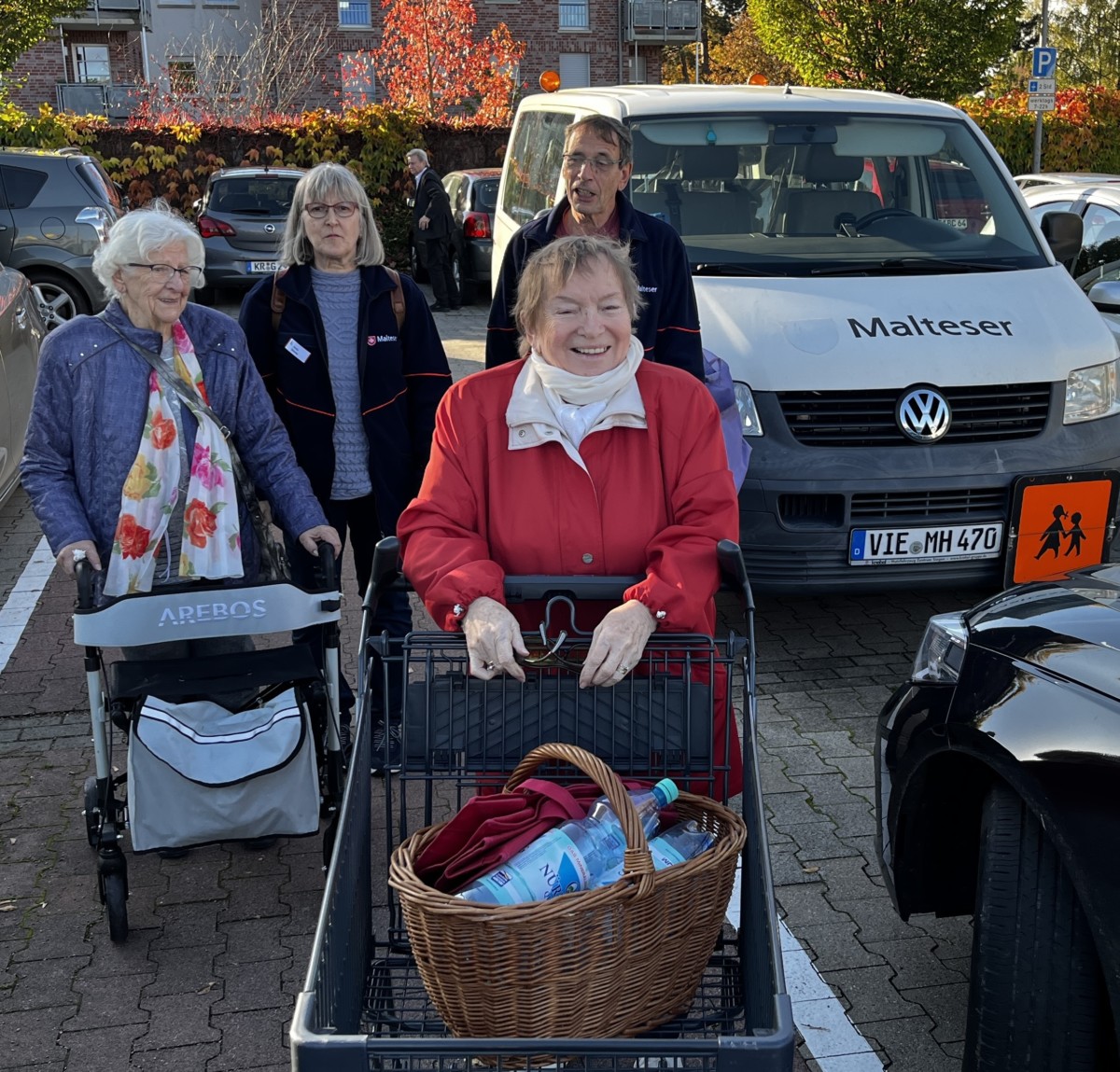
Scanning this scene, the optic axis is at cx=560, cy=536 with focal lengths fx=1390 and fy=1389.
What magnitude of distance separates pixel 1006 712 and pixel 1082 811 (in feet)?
1.02

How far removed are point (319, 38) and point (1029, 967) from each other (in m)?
47.2

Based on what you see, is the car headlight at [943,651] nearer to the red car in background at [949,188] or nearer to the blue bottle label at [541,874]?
the blue bottle label at [541,874]

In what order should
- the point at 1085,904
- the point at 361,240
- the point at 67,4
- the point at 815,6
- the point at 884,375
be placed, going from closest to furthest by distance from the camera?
the point at 1085,904 → the point at 361,240 → the point at 884,375 → the point at 67,4 → the point at 815,6

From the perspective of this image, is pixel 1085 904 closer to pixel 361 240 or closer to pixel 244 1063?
pixel 244 1063

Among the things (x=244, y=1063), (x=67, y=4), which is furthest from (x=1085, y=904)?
(x=67, y=4)

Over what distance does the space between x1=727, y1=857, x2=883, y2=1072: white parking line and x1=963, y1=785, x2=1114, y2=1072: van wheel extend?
0.52 m

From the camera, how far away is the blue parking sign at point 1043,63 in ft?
65.0

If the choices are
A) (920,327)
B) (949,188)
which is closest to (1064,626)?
(920,327)

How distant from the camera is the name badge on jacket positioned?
4418 millimetres

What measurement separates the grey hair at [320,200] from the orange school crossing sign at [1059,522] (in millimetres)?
2684

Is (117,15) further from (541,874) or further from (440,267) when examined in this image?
(541,874)

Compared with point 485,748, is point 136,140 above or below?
above

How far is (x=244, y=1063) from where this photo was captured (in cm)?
319

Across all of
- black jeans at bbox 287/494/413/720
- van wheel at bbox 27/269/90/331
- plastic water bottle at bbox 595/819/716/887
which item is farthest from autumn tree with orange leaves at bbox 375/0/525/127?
plastic water bottle at bbox 595/819/716/887
